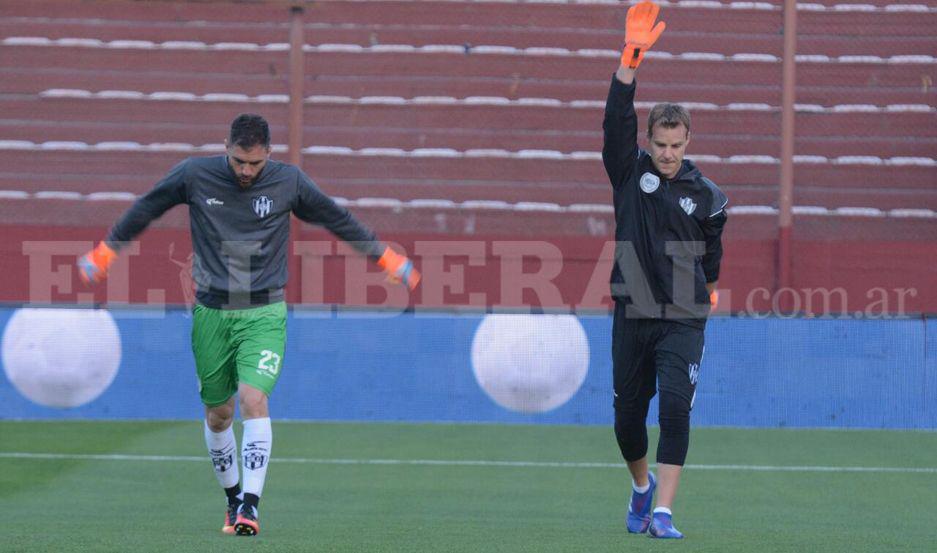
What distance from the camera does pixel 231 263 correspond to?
585 cm

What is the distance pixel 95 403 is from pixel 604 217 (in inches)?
184

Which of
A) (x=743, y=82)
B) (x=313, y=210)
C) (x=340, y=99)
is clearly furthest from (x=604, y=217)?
(x=313, y=210)

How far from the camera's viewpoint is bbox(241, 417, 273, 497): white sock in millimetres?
5559

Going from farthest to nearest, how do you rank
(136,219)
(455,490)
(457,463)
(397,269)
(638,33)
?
(457,463)
(455,490)
(397,269)
(136,219)
(638,33)

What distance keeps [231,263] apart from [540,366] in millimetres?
4687

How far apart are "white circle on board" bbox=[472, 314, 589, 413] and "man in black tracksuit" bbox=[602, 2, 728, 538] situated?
4.53 meters

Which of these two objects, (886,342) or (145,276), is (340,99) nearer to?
(145,276)

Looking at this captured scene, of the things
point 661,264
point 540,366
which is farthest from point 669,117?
point 540,366

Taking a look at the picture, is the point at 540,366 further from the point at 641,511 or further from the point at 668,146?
the point at 668,146

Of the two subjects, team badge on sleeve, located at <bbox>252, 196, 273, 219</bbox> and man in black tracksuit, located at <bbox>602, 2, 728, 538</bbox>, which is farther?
team badge on sleeve, located at <bbox>252, 196, 273, 219</bbox>

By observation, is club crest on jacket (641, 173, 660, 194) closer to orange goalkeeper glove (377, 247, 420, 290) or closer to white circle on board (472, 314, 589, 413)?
orange goalkeeper glove (377, 247, 420, 290)

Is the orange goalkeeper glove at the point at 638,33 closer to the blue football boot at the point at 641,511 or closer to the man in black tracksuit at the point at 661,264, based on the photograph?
the man in black tracksuit at the point at 661,264

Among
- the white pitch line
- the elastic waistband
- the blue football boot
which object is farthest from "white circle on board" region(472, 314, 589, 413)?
the elastic waistband

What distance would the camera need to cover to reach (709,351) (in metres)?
10.3
